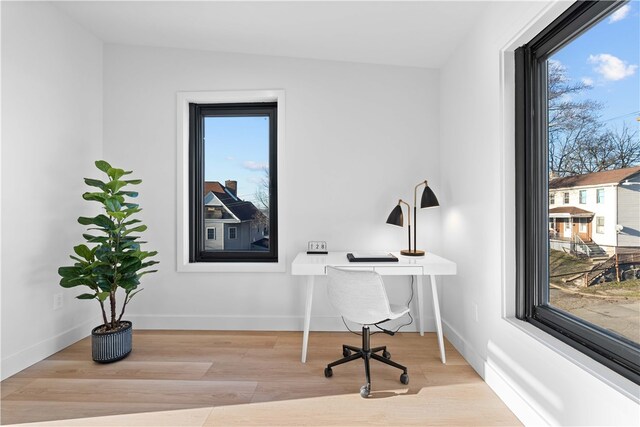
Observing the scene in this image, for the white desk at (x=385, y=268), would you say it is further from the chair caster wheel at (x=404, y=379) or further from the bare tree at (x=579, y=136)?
the bare tree at (x=579, y=136)

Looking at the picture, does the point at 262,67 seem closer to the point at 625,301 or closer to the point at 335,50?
the point at 335,50

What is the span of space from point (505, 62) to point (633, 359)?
1602 millimetres

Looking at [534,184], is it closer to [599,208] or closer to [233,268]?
[599,208]

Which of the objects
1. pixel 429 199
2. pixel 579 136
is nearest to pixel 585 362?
pixel 579 136

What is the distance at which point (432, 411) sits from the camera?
1838 mm

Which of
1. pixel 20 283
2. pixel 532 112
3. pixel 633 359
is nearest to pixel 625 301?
pixel 633 359

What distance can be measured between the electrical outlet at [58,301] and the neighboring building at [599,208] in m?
3.41

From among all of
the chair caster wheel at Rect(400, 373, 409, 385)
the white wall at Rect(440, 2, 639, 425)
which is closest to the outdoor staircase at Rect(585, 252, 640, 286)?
the white wall at Rect(440, 2, 639, 425)

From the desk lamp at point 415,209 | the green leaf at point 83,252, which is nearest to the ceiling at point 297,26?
the desk lamp at point 415,209

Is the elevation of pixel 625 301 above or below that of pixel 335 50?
below

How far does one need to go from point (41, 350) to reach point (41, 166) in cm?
135

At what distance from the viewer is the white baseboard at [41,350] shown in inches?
87.7

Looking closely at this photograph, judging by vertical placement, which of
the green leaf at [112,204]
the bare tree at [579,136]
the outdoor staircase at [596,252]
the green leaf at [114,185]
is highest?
the bare tree at [579,136]

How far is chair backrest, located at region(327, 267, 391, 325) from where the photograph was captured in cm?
200
